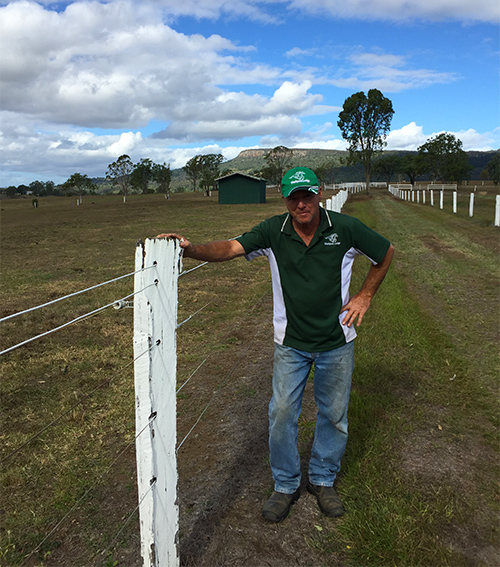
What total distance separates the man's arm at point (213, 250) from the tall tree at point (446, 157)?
91.7 metres

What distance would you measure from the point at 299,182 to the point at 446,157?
93.6 m

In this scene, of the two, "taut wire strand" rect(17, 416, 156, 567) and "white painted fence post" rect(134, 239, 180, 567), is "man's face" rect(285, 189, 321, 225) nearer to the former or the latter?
"white painted fence post" rect(134, 239, 180, 567)

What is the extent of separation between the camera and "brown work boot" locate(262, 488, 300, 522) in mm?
2963

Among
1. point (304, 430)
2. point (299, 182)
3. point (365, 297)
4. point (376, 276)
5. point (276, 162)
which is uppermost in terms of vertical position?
point (276, 162)

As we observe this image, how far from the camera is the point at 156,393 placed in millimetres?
2277

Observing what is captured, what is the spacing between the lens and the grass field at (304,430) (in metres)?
2.85

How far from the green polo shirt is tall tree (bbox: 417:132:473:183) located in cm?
9143

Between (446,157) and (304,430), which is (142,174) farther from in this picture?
(304,430)

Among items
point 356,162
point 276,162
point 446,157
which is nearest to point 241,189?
point 356,162

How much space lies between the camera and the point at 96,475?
11.7ft

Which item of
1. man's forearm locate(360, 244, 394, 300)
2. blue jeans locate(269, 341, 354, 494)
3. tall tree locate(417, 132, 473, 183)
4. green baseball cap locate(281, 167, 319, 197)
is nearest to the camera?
green baseball cap locate(281, 167, 319, 197)

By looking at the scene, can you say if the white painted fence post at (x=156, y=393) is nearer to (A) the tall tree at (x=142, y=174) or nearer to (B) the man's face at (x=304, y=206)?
(B) the man's face at (x=304, y=206)

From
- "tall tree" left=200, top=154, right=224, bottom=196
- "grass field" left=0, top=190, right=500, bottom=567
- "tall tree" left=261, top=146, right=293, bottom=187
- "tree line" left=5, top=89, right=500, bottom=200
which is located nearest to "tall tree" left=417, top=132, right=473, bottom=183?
"tree line" left=5, top=89, right=500, bottom=200

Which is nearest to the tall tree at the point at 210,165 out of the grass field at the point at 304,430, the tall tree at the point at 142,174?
the tall tree at the point at 142,174
